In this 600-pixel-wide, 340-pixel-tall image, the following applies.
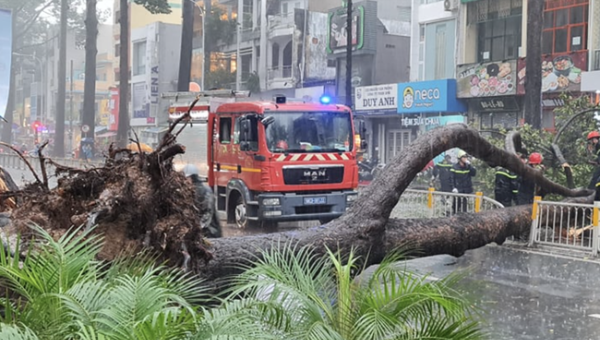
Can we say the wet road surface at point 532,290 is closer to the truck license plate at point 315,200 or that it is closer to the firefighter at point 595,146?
the firefighter at point 595,146

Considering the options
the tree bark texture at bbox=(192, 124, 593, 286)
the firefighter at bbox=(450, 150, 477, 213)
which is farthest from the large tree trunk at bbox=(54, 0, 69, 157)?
the tree bark texture at bbox=(192, 124, 593, 286)

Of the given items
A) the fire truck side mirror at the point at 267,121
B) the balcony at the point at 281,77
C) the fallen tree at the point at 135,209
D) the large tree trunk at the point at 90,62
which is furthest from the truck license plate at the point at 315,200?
the large tree trunk at the point at 90,62

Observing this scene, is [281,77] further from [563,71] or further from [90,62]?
[563,71]

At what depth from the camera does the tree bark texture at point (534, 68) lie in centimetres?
1877

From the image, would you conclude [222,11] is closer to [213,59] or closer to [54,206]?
[213,59]

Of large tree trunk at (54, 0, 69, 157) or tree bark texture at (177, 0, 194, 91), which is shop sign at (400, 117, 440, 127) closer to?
tree bark texture at (177, 0, 194, 91)

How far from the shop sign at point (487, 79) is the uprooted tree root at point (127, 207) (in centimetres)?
2446

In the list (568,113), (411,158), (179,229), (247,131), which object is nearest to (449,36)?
(568,113)

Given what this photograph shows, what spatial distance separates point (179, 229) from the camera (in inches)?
171

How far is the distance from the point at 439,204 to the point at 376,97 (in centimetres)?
2032

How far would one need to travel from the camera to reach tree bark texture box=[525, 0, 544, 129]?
739 inches

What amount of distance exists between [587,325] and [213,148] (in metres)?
9.22

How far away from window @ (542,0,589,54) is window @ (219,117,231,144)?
16098mm


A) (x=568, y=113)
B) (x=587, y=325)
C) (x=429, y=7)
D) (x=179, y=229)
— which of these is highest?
(x=429, y=7)
